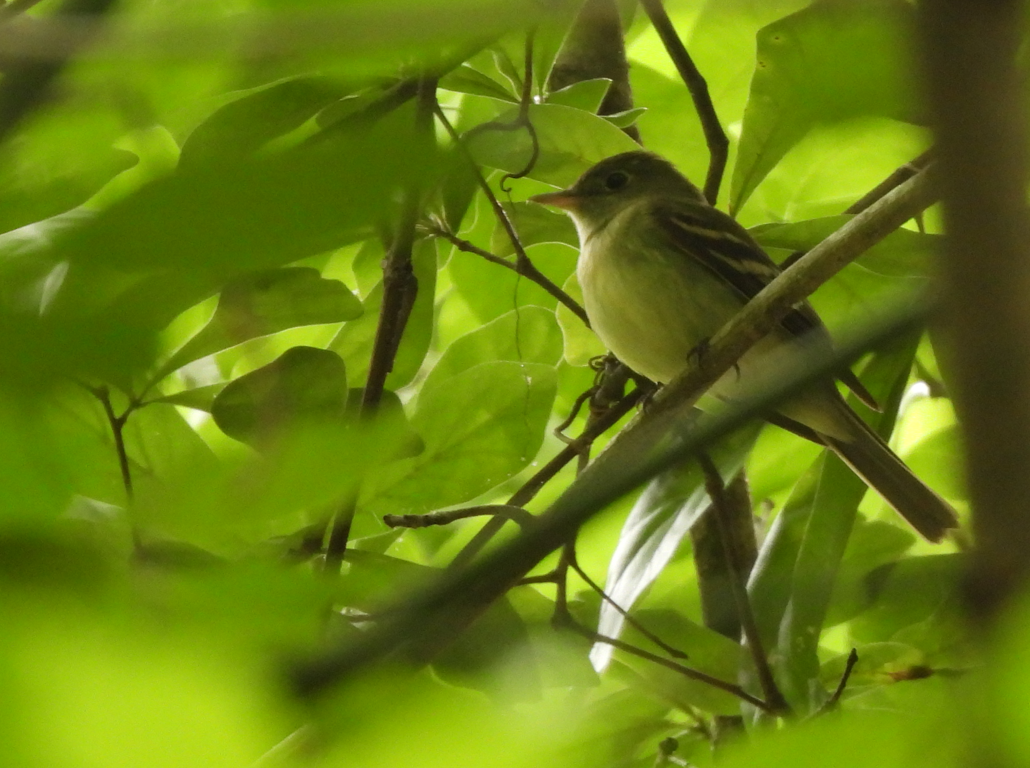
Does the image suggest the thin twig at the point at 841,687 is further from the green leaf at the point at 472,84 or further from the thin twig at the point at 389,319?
the green leaf at the point at 472,84

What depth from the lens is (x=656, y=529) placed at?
1.97 m

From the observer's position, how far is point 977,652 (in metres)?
0.32

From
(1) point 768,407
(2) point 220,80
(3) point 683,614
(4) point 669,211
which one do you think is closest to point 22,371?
(1) point 768,407

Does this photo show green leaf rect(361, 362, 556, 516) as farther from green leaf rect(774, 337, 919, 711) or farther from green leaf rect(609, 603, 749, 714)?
green leaf rect(774, 337, 919, 711)

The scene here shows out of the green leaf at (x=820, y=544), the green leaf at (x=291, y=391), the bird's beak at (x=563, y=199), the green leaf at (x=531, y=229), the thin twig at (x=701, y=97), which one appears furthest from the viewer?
the bird's beak at (x=563, y=199)

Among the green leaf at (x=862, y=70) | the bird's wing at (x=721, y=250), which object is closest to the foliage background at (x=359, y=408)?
the green leaf at (x=862, y=70)

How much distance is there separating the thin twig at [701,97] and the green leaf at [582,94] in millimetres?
145

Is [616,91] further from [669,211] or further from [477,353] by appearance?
[477,353]

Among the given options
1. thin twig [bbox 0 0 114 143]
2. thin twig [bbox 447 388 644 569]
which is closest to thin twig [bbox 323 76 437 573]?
thin twig [bbox 447 388 644 569]

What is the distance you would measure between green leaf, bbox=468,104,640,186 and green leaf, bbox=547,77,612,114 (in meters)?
0.12

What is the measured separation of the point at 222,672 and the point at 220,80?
4.23ft

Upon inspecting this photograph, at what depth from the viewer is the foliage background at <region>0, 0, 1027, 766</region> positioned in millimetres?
328

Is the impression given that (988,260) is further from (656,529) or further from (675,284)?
(675,284)

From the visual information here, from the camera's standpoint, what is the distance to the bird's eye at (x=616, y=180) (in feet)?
10.2
